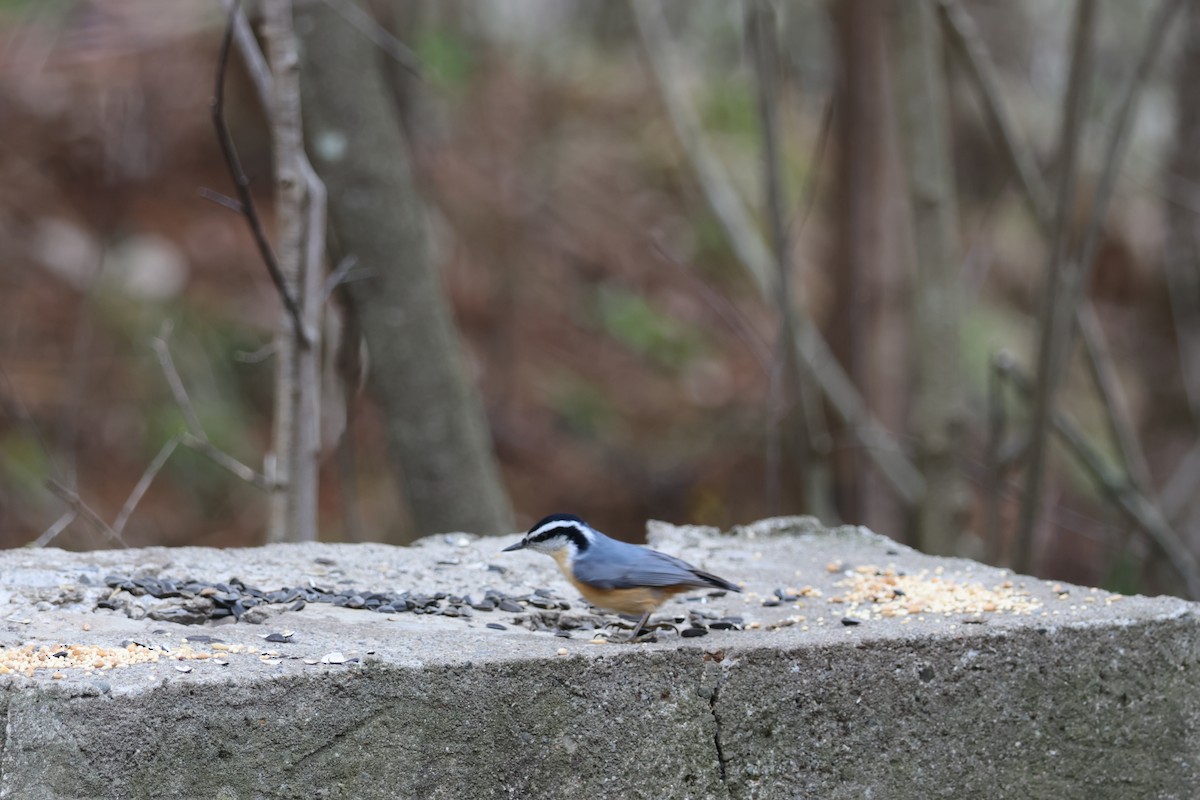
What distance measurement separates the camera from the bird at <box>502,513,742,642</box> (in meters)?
2.68

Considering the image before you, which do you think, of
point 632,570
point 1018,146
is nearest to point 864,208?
point 1018,146

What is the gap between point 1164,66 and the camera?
10547 mm

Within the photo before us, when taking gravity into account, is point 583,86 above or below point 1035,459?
above

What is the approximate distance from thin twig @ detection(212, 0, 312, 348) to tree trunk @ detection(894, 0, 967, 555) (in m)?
2.87

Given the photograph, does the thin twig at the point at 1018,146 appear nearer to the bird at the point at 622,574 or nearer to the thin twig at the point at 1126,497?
the thin twig at the point at 1126,497

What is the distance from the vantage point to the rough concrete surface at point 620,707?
2.18 metres

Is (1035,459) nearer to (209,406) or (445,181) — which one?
(209,406)

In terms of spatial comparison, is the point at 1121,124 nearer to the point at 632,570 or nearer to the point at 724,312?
the point at 724,312

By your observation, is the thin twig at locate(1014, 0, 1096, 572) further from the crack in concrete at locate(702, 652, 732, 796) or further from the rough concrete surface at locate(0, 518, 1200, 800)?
the crack in concrete at locate(702, 652, 732, 796)

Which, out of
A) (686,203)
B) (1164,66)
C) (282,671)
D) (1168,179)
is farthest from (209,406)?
(1164,66)

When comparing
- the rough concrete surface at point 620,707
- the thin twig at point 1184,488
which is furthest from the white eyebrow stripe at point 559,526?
the thin twig at point 1184,488

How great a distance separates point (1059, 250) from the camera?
4.86m

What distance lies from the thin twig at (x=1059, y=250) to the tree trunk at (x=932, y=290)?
1.97 feet

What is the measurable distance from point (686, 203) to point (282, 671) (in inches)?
381
